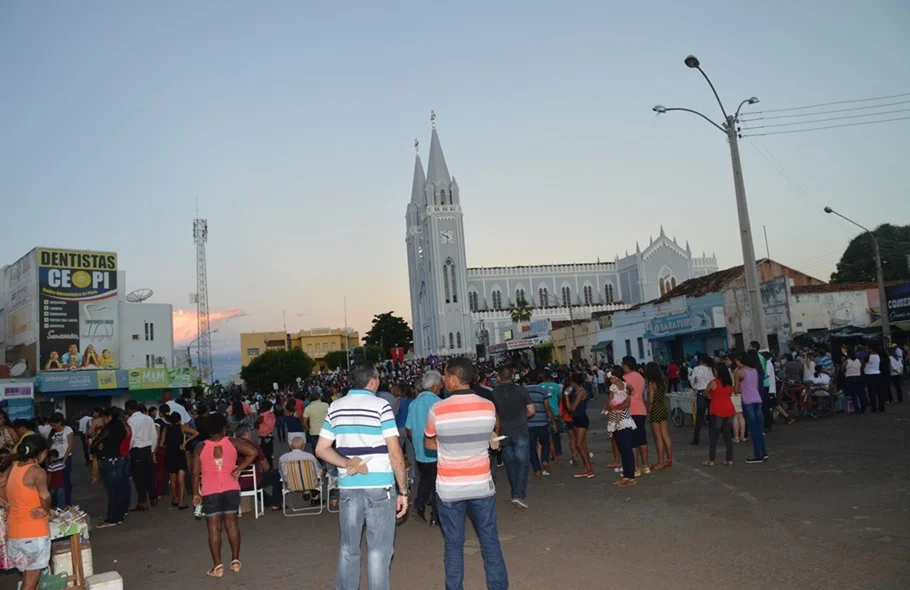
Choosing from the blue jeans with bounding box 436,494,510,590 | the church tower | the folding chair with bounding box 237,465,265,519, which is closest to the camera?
the blue jeans with bounding box 436,494,510,590

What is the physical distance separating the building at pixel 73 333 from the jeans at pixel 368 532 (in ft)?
148

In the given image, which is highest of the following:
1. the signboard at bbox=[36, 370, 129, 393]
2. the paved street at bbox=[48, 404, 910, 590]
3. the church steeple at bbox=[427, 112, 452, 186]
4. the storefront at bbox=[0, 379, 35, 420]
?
the church steeple at bbox=[427, 112, 452, 186]

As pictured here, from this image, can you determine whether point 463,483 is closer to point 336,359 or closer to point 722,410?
point 722,410

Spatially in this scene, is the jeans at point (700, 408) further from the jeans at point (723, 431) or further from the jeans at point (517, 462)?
the jeans at point (517, 462)

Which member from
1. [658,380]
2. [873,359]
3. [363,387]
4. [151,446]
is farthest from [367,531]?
[873,359]

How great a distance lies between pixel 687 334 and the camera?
124 ft

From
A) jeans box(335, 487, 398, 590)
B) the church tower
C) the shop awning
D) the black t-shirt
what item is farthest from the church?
jeans box(335, 487, 398, 590)

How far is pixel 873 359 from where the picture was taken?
51.9 ft

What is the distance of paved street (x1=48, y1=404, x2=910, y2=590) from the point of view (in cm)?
559

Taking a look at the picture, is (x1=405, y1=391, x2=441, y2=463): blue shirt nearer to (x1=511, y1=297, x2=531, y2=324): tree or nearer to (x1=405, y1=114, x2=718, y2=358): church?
(x1=405, y1=114, x2=718, y2=358): church

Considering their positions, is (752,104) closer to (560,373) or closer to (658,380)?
(560,373)

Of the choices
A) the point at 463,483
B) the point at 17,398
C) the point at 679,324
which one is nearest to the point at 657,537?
the point at 463,483

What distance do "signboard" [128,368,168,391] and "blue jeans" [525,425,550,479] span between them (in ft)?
132

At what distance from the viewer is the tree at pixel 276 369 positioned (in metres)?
67.8
